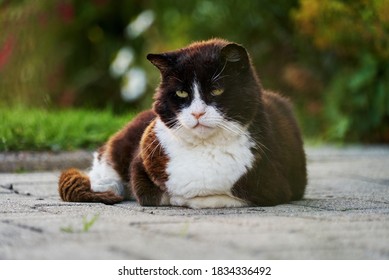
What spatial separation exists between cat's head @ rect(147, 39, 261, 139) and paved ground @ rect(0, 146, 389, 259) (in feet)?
1.46

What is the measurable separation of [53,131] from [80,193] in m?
2.89

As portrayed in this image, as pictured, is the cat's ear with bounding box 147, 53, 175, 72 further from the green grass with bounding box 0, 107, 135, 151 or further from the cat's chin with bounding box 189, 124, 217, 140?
the green grass with bounding box 0, 107, 135, 151

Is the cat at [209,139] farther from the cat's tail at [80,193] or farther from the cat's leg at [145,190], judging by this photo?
the cat's tail at [80,193]

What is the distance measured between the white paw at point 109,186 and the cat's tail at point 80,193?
0.05m

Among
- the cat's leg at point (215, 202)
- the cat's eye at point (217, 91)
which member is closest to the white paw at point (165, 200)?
the cat's leg at point (215, 202)

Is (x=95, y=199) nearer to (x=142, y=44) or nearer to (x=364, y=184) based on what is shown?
(x=364, y=184)

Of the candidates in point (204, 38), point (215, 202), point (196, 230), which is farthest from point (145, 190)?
point (204, 38)

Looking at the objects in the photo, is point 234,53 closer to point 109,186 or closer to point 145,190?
point 145,190

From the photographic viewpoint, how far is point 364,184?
5.32m

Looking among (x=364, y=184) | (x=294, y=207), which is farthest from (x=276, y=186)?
(x=364, y=184)

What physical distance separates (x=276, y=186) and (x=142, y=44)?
309 inches

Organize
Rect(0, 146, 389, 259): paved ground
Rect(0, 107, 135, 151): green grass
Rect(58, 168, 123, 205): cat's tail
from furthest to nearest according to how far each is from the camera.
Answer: Rect(0, 107, 135, 151): green grass → Rect(58, 168, 123, 205): cat's tail → Rect(0, 146, 389, 259): paved ground

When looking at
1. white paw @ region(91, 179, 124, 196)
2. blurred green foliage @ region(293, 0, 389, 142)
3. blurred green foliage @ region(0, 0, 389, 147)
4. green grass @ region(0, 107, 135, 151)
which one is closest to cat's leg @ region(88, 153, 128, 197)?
white paw @ region(91, 179, 124, 196)

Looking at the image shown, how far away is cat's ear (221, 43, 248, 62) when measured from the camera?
12.6 feet
